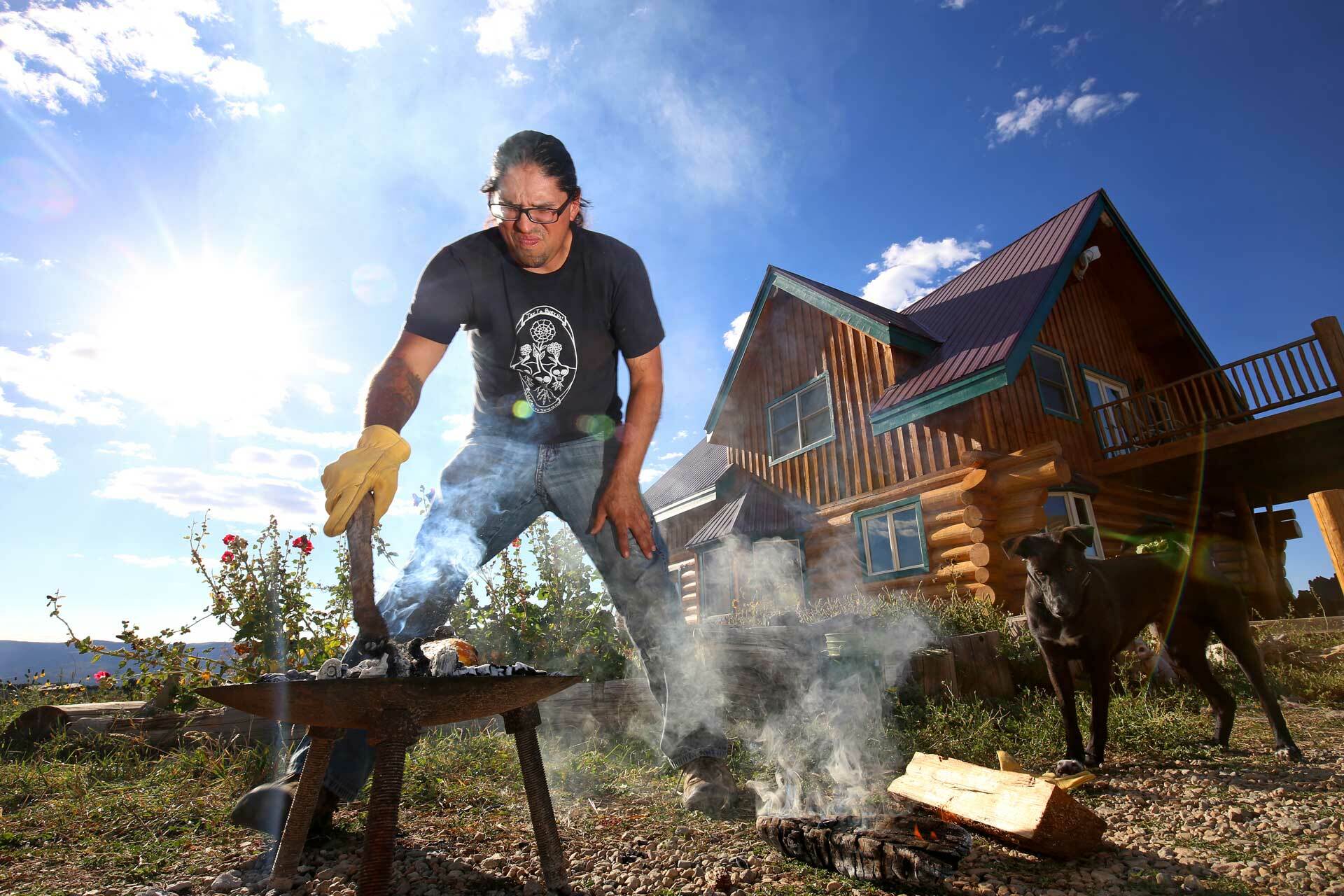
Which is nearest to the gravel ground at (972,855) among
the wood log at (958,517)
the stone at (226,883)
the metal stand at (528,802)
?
the stone at (226,883)

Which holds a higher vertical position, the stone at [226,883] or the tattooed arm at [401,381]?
the tattooed arm at [401,381]

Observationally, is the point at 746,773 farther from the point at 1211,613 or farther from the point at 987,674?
the point at 1211,613

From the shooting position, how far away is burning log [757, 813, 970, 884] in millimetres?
1898

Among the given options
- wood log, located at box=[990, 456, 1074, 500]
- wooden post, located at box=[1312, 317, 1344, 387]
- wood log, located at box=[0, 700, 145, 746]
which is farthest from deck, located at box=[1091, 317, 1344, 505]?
wood log, located at box=[0, 700, 145, 746]

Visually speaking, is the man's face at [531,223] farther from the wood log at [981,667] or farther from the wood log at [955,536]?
the wood log at [955,536]

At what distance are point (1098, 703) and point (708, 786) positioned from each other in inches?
82.7

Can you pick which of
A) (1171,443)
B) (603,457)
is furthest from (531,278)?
(1171,443)

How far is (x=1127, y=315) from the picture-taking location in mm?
13125

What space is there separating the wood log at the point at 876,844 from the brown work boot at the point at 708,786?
1.25 ft

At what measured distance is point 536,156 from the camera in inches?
113

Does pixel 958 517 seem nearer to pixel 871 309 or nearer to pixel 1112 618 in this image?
pixel 871 309

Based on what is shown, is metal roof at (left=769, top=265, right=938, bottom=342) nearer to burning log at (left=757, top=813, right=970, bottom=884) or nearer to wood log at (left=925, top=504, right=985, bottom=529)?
wood log at (left=925, top=504, right=985, bottom=529)

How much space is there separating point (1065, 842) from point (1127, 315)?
47.8 ft

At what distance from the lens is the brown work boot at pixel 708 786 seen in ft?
9.04
